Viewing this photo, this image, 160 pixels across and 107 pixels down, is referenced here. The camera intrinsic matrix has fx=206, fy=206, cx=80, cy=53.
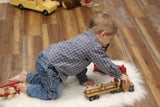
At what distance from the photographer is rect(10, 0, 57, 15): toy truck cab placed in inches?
78.6

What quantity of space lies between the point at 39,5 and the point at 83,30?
51cm

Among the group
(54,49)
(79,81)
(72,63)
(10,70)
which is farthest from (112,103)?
(10,70)

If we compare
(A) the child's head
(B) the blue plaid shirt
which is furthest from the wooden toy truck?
(A) the child's head

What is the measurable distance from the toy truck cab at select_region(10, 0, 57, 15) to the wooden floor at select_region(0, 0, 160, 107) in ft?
0.16

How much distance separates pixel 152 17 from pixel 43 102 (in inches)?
55.8

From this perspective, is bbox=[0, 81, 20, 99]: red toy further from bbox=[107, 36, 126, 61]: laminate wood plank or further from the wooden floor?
→ bbox=[107, 36, 126, 61]: laminate wood plank

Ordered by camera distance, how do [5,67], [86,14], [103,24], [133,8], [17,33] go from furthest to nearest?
[133,8] → [86,14] → [17,33] → [5,67] → [103,24]

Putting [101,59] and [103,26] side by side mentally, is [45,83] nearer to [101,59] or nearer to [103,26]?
[101,59]

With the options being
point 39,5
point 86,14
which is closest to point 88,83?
point 86,14

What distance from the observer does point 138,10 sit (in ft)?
7.16

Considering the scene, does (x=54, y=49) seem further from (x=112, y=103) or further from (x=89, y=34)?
(x=112, y=103)

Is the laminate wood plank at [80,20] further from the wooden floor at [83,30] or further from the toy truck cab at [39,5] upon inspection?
the toy truck cab at [39,5]

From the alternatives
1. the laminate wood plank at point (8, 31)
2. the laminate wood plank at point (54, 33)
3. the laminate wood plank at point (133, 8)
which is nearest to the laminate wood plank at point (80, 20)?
the laminate wood plank at point (54, 33)

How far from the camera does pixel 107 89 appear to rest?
4.34 feet
